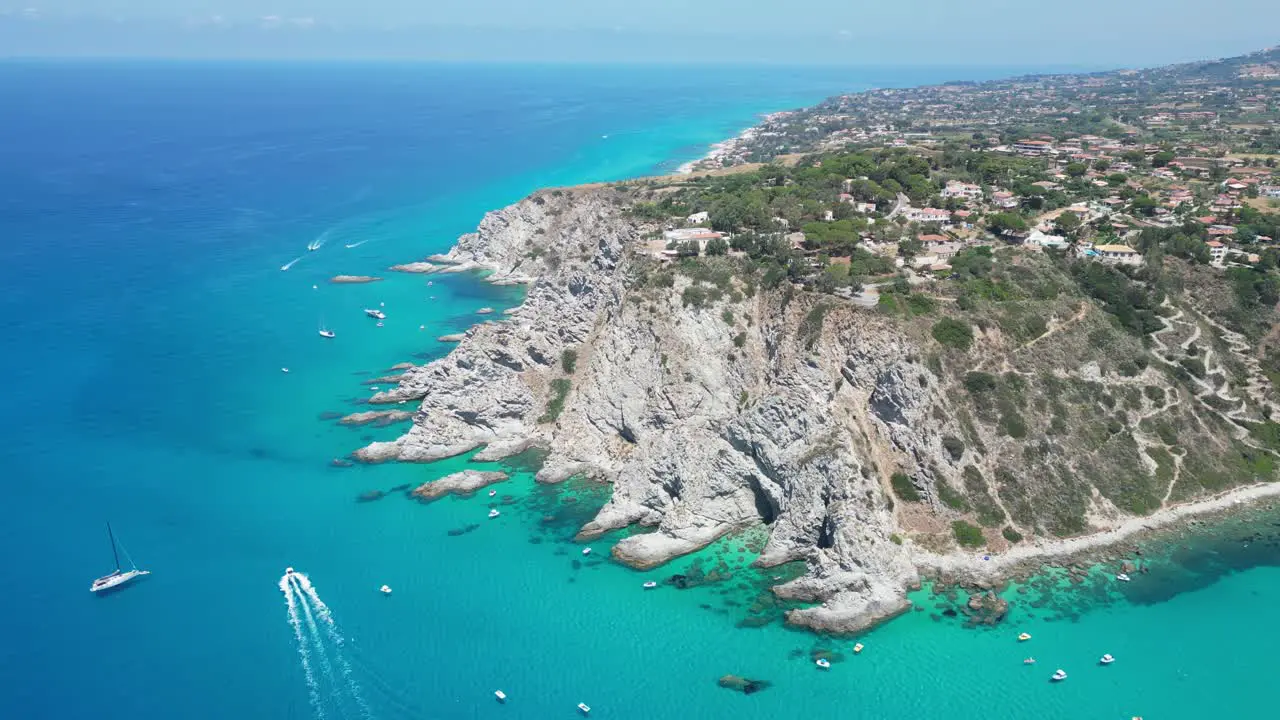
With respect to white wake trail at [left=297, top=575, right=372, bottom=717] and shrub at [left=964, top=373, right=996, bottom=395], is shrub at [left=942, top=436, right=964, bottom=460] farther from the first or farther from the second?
white wake trail at [left=297, top=575, right=372, bottom=717]

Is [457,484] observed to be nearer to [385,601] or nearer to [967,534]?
[385,601]

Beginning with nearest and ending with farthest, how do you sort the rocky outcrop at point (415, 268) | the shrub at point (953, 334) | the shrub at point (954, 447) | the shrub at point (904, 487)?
the shrub at point (904, 487) < the shrub at point (954, 447) < the shrub at point (953, 334) < the rocky outcrop at point (415, 268)

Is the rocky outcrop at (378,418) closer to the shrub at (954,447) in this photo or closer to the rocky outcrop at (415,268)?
the shrub at (954,447)

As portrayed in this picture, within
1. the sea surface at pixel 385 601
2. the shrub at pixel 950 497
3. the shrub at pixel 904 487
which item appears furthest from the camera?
the shrub at pixel 904 487

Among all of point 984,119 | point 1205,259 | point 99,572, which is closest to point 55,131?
point 99,572

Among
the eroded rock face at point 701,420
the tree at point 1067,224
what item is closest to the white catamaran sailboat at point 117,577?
the eroded rock face at point 701,420

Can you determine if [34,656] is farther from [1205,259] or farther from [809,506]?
[1205,259]

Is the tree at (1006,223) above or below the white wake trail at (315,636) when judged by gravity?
above

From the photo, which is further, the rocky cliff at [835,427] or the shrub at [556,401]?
the shrub at [556,401]
